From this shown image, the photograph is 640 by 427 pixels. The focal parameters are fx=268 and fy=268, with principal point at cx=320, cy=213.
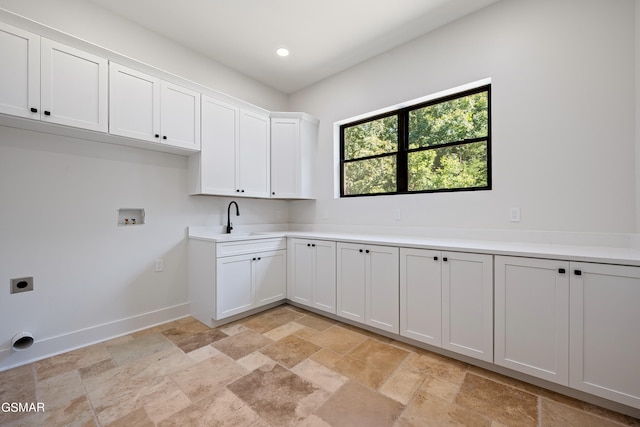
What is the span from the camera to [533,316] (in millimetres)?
1729

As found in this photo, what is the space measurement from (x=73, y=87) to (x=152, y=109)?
54 centimetres

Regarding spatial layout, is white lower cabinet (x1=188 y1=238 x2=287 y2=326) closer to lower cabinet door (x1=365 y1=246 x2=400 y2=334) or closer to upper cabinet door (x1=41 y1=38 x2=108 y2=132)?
lower cabinet door (x1=365 y1=246 x2=400 y2=334)

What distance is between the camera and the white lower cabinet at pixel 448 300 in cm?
190

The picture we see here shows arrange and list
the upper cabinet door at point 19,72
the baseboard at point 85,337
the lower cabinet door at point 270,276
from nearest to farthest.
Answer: the upper cabinet door at point 19,72 → the baseboard at point 85,337 → the lower cabinet door at point 270,276

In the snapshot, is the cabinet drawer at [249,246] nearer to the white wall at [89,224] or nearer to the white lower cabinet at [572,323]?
the white wall at [89,224]

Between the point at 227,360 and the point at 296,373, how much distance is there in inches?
22.9

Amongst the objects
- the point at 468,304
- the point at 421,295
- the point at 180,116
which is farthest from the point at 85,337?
the point at 468,304

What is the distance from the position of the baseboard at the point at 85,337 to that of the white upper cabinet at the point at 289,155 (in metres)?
1.84

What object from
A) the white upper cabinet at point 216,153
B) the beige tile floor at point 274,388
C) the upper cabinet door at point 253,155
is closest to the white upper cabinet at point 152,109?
the white upper cabinet at point 216,153

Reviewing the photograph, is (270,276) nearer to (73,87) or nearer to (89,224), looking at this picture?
(89,224)

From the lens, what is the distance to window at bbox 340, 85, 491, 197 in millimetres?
2580

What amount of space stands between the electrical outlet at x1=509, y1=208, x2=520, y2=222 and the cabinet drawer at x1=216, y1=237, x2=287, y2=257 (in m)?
2.32

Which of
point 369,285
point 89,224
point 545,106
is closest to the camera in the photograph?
point 545,106

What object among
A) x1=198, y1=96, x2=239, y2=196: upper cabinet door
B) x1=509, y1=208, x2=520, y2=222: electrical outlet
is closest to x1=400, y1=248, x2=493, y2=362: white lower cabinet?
x1=509, y1=208, x2=520, y2=222: electrical outlet
